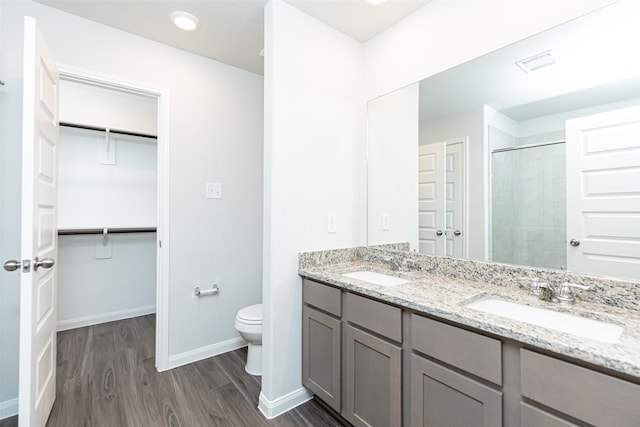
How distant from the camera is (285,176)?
6.05 feet

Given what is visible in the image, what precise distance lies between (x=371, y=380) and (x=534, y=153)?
4.42ft

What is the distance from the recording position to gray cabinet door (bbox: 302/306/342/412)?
1.65 meters

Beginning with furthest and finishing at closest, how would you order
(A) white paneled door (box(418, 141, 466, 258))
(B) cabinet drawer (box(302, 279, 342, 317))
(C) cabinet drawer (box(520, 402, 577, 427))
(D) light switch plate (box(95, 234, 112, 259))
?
1. (D) light switch plate (box(95, 234, 112, 259))
2. (A) white paneled door (box(418, 141, 466, 258))
3. (B) cabinet drawer (box(302, 279, 342, 317))
4. (C) cabinet drawer (box(520, 402, 577, 427))

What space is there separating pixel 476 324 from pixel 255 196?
85.3 inches

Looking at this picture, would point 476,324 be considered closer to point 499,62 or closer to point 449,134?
A: point 449,134

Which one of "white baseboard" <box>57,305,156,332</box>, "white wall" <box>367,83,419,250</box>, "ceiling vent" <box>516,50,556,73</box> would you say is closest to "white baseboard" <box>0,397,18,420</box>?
"white baseboard" <box>57,305,156,332</box>

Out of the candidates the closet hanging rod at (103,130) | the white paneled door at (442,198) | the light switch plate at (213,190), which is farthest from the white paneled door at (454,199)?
the closet hanging rod at (103,130)

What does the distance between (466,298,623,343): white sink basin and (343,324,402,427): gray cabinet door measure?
445 millimetres

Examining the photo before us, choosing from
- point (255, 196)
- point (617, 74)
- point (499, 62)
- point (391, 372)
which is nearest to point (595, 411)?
point (391, 372)

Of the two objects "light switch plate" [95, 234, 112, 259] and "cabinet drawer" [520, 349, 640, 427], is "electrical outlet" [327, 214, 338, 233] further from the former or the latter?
"light switch plate" [95, 234, 112, 259]

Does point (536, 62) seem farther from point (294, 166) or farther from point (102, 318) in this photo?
point (102, 318)

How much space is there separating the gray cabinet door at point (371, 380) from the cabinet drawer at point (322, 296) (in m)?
0.12

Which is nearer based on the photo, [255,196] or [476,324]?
[476,324]

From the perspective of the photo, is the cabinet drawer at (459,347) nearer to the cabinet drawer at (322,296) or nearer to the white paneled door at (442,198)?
the cabinet drawer at (322,296)
